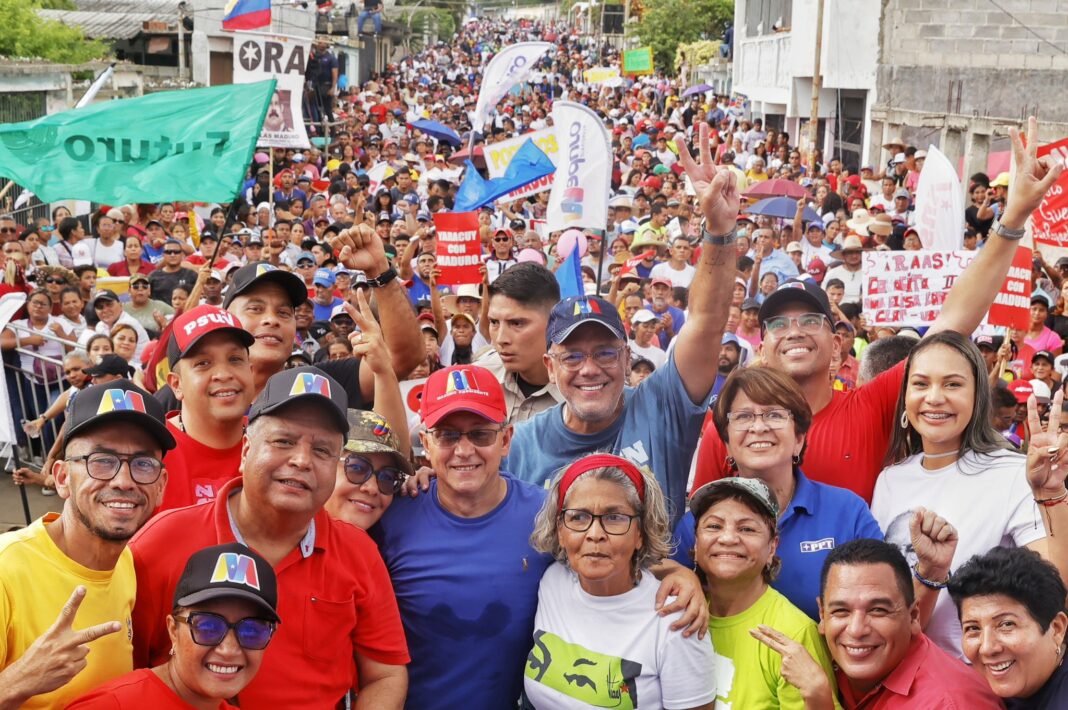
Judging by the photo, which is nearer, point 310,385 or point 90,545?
point 90,545

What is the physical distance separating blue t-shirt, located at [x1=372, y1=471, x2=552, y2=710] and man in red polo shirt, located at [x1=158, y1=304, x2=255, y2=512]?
2.72 ft

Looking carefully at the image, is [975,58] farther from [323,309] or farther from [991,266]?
[991,266]

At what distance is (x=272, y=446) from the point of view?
11.3 feet

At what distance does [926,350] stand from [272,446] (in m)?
2.22

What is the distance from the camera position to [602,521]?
3.61 metres

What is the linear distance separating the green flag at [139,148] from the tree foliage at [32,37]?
61.2 ft

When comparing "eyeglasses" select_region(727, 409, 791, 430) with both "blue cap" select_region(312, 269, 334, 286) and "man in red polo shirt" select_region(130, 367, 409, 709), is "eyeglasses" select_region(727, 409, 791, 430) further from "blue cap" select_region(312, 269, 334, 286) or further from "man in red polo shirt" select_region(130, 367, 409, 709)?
"blue cap" select_region(312, 269, 334, 286)

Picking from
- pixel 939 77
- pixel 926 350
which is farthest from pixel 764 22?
pixel 926 350

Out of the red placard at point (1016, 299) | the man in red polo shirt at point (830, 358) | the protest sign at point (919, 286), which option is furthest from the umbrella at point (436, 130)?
the man in red polo shirt at point (830, 358)

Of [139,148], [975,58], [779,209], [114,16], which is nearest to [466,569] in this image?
[139,148]

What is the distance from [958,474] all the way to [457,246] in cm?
623

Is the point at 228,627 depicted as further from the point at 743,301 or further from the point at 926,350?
the point at 743,301

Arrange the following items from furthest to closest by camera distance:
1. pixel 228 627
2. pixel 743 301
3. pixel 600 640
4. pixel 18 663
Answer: pixel 743 301, pixel 600 640, pixel 228 627, pixel 18 663

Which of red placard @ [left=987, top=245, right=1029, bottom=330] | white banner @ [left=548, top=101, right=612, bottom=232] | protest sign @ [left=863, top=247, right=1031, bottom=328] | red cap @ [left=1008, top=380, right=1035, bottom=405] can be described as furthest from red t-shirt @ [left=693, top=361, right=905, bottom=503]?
white banner @ [left=548, top=101, right=612, bottom=232]
